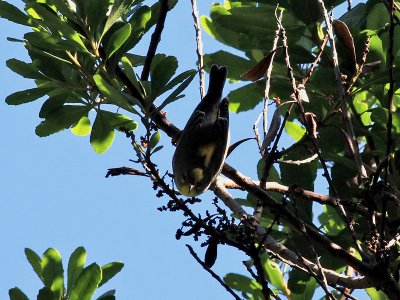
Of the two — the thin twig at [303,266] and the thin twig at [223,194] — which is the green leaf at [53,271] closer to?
the thin twig at [223,194]

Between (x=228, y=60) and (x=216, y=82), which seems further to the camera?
(x=228, y=60)

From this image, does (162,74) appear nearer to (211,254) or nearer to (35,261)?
(211,254)

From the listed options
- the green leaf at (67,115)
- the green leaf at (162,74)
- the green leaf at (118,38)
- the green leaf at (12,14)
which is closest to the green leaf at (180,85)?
the green leaf at (162,74)

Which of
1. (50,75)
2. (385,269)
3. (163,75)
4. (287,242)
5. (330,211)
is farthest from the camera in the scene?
(330,211)

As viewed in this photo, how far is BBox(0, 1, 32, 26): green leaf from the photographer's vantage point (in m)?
2.52

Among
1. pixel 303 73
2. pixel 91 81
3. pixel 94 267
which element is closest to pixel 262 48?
pixel 303 73

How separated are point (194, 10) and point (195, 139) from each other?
50cm

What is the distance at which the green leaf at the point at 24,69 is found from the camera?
2.55 meters

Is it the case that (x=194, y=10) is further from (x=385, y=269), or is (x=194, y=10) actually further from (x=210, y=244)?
(x=385, y=269)

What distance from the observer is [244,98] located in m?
3.32

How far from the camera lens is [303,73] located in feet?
9.64

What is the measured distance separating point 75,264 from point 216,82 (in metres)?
0.97

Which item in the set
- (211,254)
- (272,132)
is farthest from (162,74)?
(211,254)

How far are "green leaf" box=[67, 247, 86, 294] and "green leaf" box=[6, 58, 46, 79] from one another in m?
0.73
